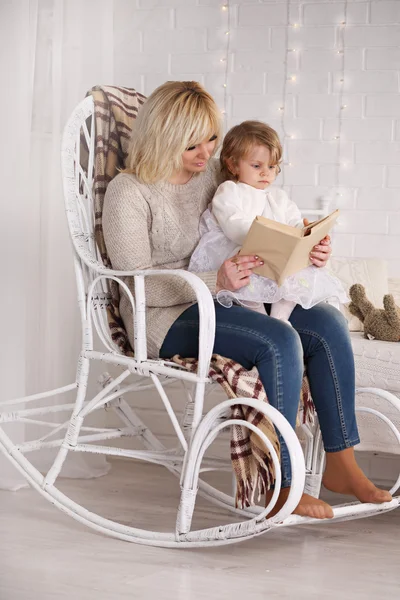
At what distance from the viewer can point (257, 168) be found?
2025 millimetres

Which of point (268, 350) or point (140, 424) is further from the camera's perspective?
point (140, 424)

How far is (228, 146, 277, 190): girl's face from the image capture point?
200 centimetres

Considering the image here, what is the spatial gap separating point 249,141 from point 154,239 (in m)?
0.34

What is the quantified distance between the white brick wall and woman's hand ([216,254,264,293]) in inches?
46.2

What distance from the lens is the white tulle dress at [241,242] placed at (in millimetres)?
1869

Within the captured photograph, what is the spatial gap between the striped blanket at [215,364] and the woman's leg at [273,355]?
0.08 ft

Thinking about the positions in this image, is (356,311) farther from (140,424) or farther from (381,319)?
(140,424)

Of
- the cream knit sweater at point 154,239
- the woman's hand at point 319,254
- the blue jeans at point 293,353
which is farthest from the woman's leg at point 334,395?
the cream knit sweater at point 154,239

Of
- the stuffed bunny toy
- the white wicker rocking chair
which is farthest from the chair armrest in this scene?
the stuffed bunny toy

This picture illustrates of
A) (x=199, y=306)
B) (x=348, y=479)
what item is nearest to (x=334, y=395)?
(x=348, y=479)

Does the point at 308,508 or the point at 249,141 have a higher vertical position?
the point at 249,141

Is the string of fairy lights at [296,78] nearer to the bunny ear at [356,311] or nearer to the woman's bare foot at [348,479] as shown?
the bunny ear at [356,311]

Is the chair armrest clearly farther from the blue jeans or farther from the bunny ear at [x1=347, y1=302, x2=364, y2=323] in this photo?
the bunny ear at [x1=347, y1=302, x2=364, y2=323]

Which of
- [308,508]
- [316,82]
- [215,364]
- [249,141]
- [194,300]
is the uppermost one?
[316,82]
